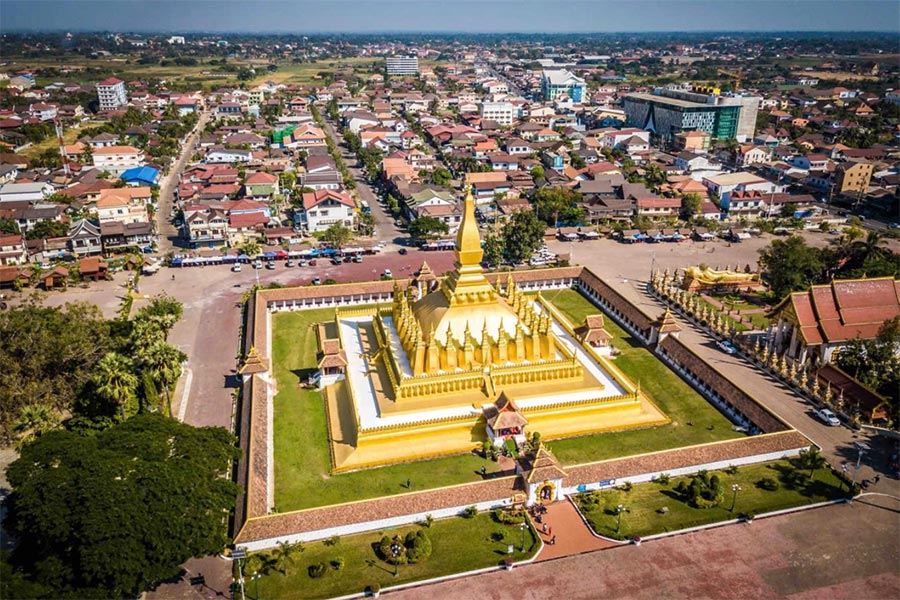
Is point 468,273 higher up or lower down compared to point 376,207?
higher up

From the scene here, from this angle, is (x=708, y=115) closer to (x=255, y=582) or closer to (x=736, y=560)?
(x=736, y=560)

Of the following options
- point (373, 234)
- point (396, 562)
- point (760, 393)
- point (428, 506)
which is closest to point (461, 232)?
point (428, 506)

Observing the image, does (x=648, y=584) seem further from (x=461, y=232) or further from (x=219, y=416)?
(x=219, y=416)

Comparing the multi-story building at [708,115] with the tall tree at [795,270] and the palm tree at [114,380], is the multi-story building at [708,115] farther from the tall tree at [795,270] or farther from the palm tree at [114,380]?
the palm tree at [114,380]

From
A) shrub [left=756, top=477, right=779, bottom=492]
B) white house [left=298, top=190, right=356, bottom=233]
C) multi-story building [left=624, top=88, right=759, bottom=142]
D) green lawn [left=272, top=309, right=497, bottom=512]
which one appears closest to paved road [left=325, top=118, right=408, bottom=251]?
white house [left=298, top=190, right=356, bottom=233]

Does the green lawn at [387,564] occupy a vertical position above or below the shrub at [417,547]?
below

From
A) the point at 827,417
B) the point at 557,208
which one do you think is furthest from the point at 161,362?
the point at 557,208

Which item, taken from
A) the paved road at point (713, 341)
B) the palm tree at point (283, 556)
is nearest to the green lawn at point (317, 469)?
the palm tree at point (283, 556)
